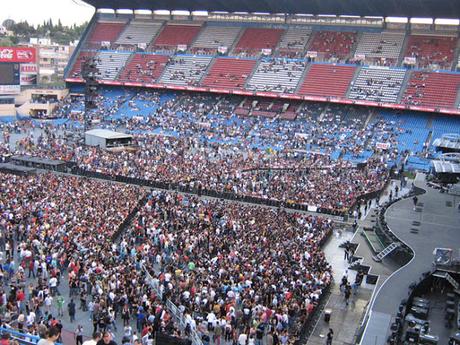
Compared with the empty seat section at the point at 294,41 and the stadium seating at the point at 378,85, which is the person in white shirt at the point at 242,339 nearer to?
the stadium seating at the point at 378,85

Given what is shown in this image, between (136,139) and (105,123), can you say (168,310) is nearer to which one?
(136,139)

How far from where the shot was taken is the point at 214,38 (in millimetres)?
61500

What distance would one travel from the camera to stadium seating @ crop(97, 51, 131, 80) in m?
61.3

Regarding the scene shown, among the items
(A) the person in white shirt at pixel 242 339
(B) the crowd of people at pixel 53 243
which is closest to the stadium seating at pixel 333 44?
(B) the crowd of people at pixel 53 243

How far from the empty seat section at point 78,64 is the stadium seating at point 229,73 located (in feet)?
54.2

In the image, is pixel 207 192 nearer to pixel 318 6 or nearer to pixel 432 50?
pixel 318 6

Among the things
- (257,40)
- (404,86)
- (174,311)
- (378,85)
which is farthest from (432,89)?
(174,311)

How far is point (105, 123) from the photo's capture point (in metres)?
52.4

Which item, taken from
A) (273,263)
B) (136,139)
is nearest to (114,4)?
(136,139)

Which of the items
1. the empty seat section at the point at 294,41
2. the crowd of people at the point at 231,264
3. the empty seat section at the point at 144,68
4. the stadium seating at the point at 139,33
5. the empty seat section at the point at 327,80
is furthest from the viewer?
the stadium seating at the point at 139,33

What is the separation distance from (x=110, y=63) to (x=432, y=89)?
121 ft

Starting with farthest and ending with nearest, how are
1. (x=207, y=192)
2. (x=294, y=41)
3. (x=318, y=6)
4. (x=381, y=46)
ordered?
1. (x=294, y=41)
2. (x=318, y=6)
3. (x=381, y=46)
4. (x=207, y=192)

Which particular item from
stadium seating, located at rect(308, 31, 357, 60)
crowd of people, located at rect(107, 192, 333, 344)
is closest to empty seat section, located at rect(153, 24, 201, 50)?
stadium seating, located at rect(308, 31, 357, 60)

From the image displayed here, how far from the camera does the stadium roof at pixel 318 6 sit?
158ft
